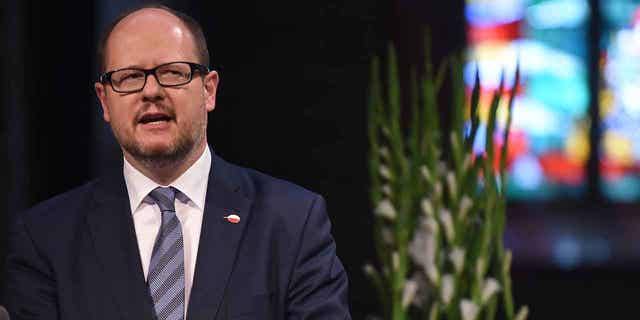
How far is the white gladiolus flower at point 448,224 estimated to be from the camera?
245cm

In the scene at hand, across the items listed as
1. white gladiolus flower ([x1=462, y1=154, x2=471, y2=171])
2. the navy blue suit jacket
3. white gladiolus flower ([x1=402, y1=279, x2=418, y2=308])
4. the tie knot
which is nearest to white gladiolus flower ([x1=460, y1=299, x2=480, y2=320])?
white gladiolus flower ([x1=402, y1=279, x2=418, y2=308])

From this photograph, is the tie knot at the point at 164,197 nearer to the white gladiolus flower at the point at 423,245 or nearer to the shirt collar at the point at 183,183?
the shirt collar at the point at 183,183

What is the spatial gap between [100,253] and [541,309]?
9.51 feet

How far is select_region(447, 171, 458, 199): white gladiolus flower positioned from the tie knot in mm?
1253

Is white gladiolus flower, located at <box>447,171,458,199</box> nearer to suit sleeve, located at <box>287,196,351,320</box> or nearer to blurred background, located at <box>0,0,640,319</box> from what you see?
blurred background, located at <box>0,0,640,319</box>

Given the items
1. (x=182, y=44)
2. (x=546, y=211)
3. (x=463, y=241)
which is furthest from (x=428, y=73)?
(x=546, y=211)

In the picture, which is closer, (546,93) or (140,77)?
(140,77)

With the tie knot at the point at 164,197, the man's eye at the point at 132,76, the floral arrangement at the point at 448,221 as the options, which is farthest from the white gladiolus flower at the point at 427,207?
the man's eye at the point at 132,76

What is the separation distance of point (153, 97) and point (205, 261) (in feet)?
0.76

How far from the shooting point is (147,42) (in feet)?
4.05

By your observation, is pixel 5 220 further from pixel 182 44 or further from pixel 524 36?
pixel 524 36

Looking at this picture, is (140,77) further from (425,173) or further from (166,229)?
(425,173)

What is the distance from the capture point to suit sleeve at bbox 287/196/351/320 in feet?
4.17

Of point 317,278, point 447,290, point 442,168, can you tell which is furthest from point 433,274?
point 317,278
